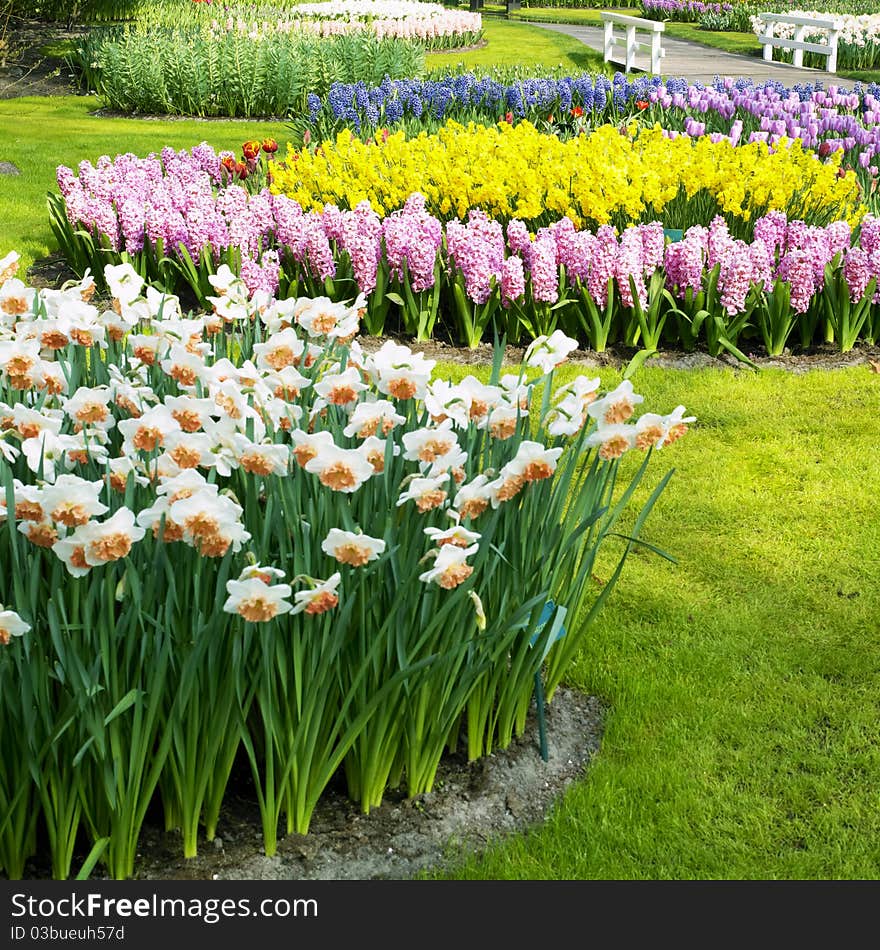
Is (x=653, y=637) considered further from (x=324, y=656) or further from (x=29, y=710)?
(x=29, y=710)

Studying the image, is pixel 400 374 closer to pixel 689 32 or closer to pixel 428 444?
pixel 428 444

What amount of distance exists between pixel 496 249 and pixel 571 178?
3.60 ft

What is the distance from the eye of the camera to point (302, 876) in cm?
240

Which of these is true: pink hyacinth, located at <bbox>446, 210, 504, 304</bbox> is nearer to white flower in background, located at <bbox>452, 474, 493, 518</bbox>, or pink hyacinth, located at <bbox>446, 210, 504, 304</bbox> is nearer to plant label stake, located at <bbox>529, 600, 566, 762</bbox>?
plant label stake, located at <bbox>529, 600, 566, 762</bbox>

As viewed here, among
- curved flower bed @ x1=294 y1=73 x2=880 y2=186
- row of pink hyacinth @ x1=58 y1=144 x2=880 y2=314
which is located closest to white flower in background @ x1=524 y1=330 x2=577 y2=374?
row of pink hyacinth @ x1=58 y1=144 x2=880 y2=314

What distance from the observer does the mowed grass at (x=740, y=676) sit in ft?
8.38

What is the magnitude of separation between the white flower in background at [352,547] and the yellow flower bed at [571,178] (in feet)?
13.0

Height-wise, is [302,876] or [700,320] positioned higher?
[700,320]

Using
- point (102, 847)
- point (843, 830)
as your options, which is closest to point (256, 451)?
point (102, 847)

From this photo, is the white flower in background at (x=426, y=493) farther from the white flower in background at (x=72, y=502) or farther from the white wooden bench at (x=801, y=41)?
the white wooden bench at (x=801, y=41)

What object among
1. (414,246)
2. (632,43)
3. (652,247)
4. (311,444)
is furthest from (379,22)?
(311,444)

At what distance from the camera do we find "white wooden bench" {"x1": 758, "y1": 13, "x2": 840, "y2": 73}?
1778 centimetres

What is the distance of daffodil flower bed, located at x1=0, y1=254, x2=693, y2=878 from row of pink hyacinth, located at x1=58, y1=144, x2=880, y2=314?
2582mm

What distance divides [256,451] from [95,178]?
4.68m
